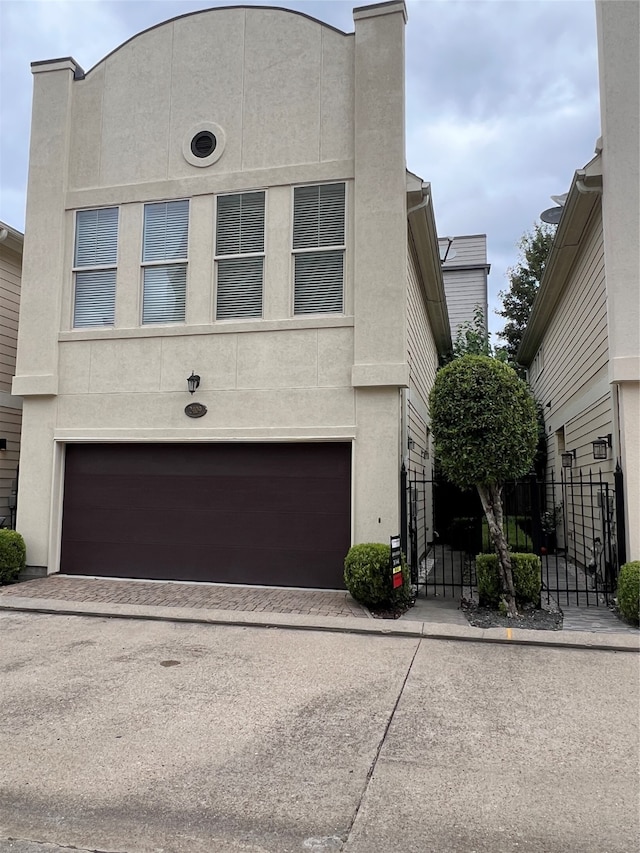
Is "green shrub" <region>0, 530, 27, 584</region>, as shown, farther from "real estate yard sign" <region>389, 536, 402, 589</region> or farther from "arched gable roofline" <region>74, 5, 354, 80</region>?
"arched gable roofline" <region>74, 5, 354, 80</region>

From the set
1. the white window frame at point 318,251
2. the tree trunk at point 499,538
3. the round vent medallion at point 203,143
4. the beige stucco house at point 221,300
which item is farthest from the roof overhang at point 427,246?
the tree trunk at point 499,538

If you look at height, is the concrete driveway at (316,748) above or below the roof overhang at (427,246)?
below

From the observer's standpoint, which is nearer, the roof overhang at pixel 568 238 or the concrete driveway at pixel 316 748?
the concrete driveway at pixel 316 748

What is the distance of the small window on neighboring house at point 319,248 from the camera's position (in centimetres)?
948

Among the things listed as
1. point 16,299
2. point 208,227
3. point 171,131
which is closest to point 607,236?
point 208,227

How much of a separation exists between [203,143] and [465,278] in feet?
45.3

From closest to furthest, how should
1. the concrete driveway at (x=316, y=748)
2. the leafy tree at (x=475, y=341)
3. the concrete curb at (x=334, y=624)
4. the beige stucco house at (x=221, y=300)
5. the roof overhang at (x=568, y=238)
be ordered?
the concrete driveway at (x=316, y=748) < the concrete curb at (x=334, y=624) < the roof overhang at (x=568, y=238) < the beige stucco house at (x=221, y=300) < the leafy tree at (x=475, y=341)

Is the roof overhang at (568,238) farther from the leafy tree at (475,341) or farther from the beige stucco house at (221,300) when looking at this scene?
the beige stucco house at (221,300)

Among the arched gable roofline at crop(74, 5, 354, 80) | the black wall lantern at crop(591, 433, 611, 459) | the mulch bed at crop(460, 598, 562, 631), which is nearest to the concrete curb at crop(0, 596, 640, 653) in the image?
the mulch bed at crop(460, 598, 562, 631)

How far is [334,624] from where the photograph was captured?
279 inches

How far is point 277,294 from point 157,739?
702 cm

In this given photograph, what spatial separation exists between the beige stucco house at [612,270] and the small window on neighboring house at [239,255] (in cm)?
505

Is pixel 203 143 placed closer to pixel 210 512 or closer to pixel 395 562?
pixel 210 512

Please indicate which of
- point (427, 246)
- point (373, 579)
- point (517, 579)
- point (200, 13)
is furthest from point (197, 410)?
point (200, 13)
